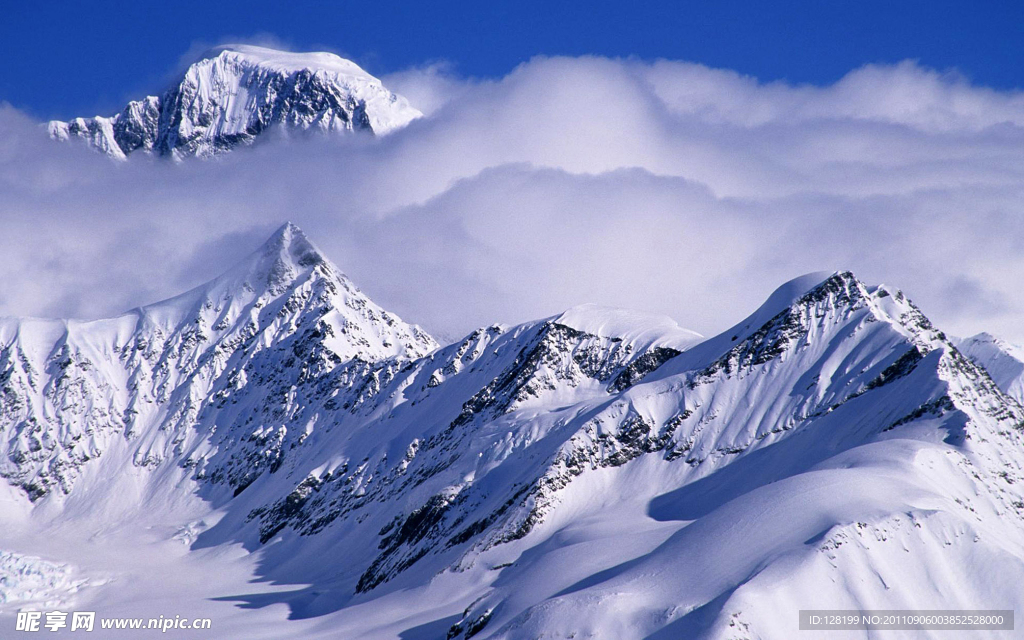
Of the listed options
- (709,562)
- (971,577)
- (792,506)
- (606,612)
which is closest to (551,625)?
(606,612)

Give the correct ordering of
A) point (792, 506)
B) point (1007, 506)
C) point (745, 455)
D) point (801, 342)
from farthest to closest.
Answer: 1. point (801, 342)
2. point (745, 455)
3. point (1007, 506)
4. point (792, 506)

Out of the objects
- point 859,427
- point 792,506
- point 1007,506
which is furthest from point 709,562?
point 859,427

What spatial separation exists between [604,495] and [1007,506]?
64081 mm

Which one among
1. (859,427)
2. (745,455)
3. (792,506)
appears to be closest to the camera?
(792,506)

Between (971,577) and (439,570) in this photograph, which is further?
(439,570)

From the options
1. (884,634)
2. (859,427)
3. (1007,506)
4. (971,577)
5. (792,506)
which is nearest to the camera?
(884,634)

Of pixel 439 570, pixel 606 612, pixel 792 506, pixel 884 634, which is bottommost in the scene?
pixel 884 634

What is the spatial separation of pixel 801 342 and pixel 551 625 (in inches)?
3677

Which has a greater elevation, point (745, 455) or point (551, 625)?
point (745, 455)

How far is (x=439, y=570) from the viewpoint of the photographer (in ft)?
577

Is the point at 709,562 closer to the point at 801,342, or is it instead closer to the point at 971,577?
the point at 971,577

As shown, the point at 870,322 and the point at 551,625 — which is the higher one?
the point at 870,322

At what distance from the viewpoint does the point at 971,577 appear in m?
119

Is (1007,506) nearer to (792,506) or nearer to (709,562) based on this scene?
(792,506)
